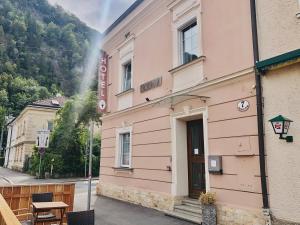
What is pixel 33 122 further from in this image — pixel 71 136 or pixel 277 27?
pixel 277 27

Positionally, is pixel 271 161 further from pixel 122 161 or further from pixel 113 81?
pixel 113 81

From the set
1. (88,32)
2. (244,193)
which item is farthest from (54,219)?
(88,32)

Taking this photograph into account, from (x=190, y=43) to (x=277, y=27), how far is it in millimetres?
3230

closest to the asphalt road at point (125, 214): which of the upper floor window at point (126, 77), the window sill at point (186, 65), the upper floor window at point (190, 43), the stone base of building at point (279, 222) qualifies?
the stone base of building at point (279, 222)

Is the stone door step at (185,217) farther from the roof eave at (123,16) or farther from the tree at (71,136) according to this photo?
the tree at (71,136)

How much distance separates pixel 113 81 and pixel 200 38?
5.95 meters

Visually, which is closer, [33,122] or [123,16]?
[123,16]

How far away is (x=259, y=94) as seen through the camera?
6.22 meters

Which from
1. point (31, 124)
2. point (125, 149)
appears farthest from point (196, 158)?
point (31, 124)

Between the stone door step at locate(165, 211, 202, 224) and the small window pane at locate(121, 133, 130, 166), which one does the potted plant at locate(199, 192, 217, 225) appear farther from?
the small window pane at locate(121, 133, 130, 166)

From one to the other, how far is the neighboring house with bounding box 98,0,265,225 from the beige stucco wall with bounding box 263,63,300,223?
15.0 inches

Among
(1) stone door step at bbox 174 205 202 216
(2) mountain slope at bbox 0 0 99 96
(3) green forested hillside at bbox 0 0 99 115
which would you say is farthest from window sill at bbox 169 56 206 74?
(2) mountain slope at bbox 0 0 99 96

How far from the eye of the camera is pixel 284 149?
18.5ft

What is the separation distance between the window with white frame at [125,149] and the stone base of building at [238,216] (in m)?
5.43
